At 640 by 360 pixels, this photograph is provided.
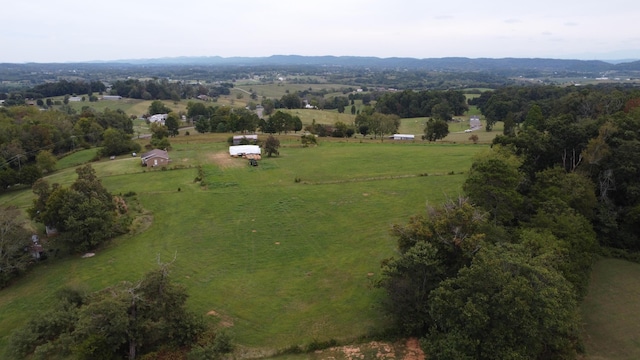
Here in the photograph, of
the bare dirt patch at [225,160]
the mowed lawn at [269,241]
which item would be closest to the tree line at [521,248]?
the mowed lawn at [269,241]

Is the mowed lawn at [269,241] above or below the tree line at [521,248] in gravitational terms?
below

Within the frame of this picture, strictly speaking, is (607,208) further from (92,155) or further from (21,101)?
(21,101)

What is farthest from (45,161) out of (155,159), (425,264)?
(425,264)

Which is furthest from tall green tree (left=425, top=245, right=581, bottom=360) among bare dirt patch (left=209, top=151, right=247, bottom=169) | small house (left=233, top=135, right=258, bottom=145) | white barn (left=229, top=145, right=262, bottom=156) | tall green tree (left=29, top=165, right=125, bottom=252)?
small house (left=233, top=135, right=258, bottom=145)

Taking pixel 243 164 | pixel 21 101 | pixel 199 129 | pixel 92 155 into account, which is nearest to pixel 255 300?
A: pixel 243 164

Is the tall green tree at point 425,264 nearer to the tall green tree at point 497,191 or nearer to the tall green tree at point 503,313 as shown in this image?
the tall green tree at point 503,313
